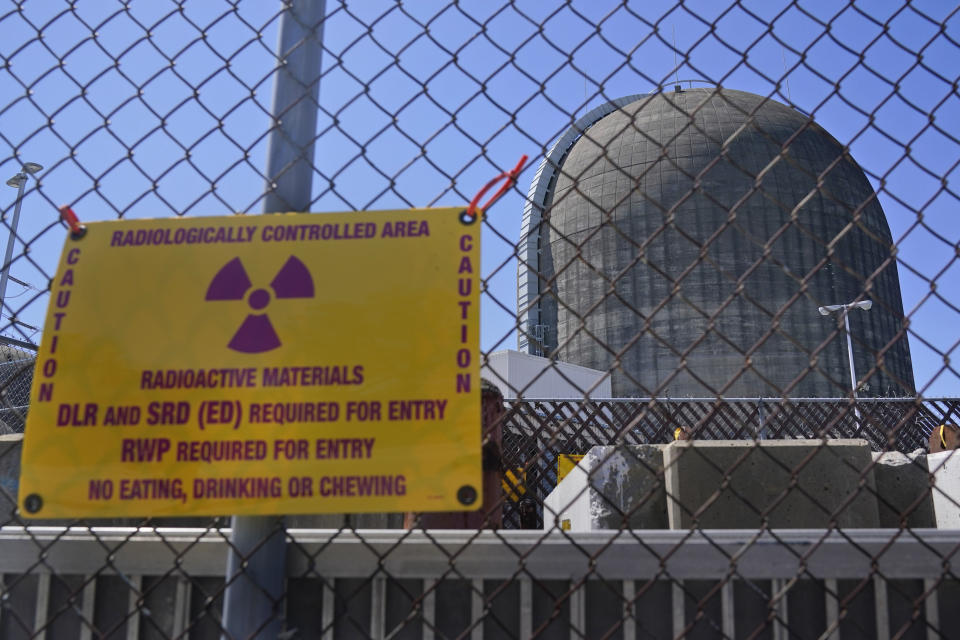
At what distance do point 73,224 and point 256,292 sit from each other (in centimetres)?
46

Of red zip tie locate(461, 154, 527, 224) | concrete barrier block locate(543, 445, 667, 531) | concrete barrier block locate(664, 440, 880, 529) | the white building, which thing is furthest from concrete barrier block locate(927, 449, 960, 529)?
the white building

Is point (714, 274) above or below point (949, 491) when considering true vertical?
above

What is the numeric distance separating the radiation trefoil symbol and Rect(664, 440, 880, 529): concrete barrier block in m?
1.37

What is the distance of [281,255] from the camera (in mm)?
1404

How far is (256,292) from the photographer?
139cm

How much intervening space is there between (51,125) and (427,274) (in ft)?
3.38

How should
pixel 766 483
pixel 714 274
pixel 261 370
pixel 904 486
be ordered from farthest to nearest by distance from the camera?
pixel 714 274
pixel 904 486
pixel 766 483
pixel 261 370

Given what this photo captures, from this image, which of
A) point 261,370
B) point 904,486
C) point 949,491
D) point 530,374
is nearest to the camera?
point 261,370

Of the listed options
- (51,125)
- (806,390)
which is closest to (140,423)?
(51,125)

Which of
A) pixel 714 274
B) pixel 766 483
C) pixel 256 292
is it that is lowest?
pixel 766 483

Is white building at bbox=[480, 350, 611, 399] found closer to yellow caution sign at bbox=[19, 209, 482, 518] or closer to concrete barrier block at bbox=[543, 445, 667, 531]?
concrete barrier block at bbox=[543, 445, 667, 531]

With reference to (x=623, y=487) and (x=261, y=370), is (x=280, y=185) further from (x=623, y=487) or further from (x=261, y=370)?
(x=623, y=487)

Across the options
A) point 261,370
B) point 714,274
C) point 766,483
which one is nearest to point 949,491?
point 766,483

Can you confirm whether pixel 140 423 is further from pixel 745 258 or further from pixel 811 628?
pixel 745 258
